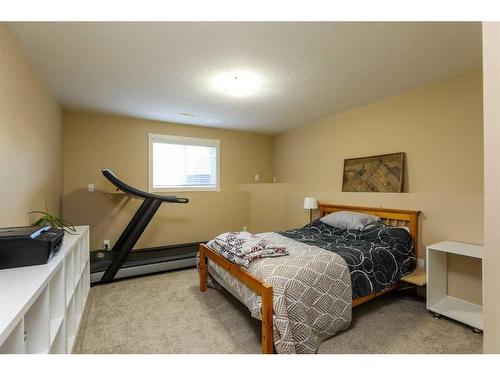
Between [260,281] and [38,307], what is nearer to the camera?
[38,307]

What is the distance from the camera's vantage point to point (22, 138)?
6.43 ft

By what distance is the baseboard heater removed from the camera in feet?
9.99

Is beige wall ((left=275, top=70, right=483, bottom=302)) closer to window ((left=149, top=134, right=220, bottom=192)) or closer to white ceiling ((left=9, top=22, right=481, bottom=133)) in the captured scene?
white ceiling ((left=9, top=22, right=481, bottom=133))

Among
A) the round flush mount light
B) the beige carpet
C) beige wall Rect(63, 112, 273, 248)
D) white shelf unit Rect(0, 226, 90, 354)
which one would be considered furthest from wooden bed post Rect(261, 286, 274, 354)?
beige wall Rect(63, 112, 273, 248)

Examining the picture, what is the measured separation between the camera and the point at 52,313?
150cm

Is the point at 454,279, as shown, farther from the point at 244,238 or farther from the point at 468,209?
the point at 244,238

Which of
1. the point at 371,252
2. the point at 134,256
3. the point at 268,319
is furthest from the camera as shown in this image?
the point at 134,256

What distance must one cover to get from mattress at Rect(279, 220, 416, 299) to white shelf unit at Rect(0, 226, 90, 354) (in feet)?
7.06

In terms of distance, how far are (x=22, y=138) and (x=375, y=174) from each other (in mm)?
3786

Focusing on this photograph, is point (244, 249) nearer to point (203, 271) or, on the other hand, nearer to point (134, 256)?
point (203, 271)

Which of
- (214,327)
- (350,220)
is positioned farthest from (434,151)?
(214,327)

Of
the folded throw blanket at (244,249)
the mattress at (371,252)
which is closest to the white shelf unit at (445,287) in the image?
the mattress at (371,252)
